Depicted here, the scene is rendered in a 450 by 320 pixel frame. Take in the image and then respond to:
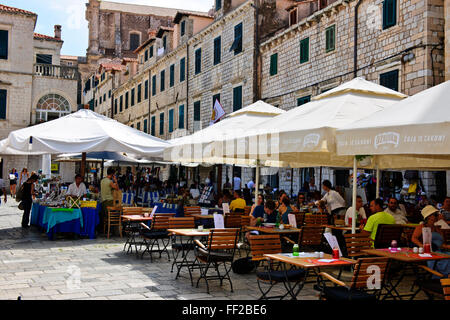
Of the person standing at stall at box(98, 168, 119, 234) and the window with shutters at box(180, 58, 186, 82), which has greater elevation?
the window with shutters at box(180, 58, 186, 82)

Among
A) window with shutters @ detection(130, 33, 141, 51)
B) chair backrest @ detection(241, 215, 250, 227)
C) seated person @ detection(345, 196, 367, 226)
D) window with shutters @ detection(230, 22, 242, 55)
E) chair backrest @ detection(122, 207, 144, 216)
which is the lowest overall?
chair backrest @ detection(241, 215, 250, 227)

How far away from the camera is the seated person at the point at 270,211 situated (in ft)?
30.1

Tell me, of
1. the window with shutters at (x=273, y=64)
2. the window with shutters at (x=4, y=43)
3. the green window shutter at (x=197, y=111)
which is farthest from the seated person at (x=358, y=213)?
the window with shutters at (x=4, y=43)

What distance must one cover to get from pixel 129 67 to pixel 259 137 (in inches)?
1454

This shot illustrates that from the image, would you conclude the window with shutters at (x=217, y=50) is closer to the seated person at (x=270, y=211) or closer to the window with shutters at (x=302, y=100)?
the window with shutters at (x=302, y=100)

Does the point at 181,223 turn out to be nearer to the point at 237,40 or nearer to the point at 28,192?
the point at 28,192

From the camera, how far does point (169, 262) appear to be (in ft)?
28.6

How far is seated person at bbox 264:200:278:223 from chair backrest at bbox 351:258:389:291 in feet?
13.8

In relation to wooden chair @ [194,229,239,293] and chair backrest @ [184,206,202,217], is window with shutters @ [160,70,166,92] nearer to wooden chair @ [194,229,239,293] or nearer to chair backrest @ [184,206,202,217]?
chair backrest @ [184,206,202,217]

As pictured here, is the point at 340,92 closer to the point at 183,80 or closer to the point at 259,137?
the point at 259,137

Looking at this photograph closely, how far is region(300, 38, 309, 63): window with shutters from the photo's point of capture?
60.6 ft

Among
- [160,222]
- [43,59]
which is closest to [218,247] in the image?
[160,222]

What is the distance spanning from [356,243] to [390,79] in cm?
885

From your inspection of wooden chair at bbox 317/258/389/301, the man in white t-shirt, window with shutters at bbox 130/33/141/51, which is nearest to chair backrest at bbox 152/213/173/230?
the man in white t-shirt
